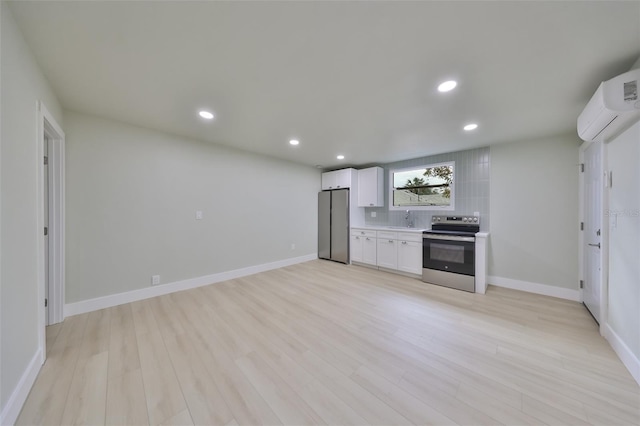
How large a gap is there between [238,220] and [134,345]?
2194 millimetres

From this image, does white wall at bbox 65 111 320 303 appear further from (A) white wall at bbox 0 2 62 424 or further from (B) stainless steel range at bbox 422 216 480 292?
(B) stainless steel range at bbox 422 216 480 292

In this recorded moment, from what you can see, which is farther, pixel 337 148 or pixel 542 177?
pixel 337 148

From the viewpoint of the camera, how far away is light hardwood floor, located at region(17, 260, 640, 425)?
1.28 metres

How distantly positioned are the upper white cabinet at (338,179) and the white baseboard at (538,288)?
3.11m

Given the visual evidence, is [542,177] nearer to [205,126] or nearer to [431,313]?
[431,313]

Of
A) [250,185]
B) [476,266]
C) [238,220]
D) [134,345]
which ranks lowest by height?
[134,345]

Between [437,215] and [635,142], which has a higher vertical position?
[635,142]

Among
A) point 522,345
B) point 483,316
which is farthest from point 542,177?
point 522,345

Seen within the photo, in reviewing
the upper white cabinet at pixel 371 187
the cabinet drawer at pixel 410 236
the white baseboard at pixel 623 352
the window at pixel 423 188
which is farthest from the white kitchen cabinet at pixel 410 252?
the white baseboard at pixel 623 352

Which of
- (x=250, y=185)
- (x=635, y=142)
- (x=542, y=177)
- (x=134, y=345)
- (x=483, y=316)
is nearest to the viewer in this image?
(x=635, y=142)

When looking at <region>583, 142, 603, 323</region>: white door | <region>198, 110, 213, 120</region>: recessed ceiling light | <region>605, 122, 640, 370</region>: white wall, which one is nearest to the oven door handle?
<region>583, 142, 603, 323</region>: white door

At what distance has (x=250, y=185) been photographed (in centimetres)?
400

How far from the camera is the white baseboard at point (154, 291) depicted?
249cm

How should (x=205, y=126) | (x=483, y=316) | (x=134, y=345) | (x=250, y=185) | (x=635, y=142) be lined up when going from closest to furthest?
(x=635, y=142) → (x=134, y=345) → (x=483, y=316) → (x=205, y=126) → (x=250, y=185)
